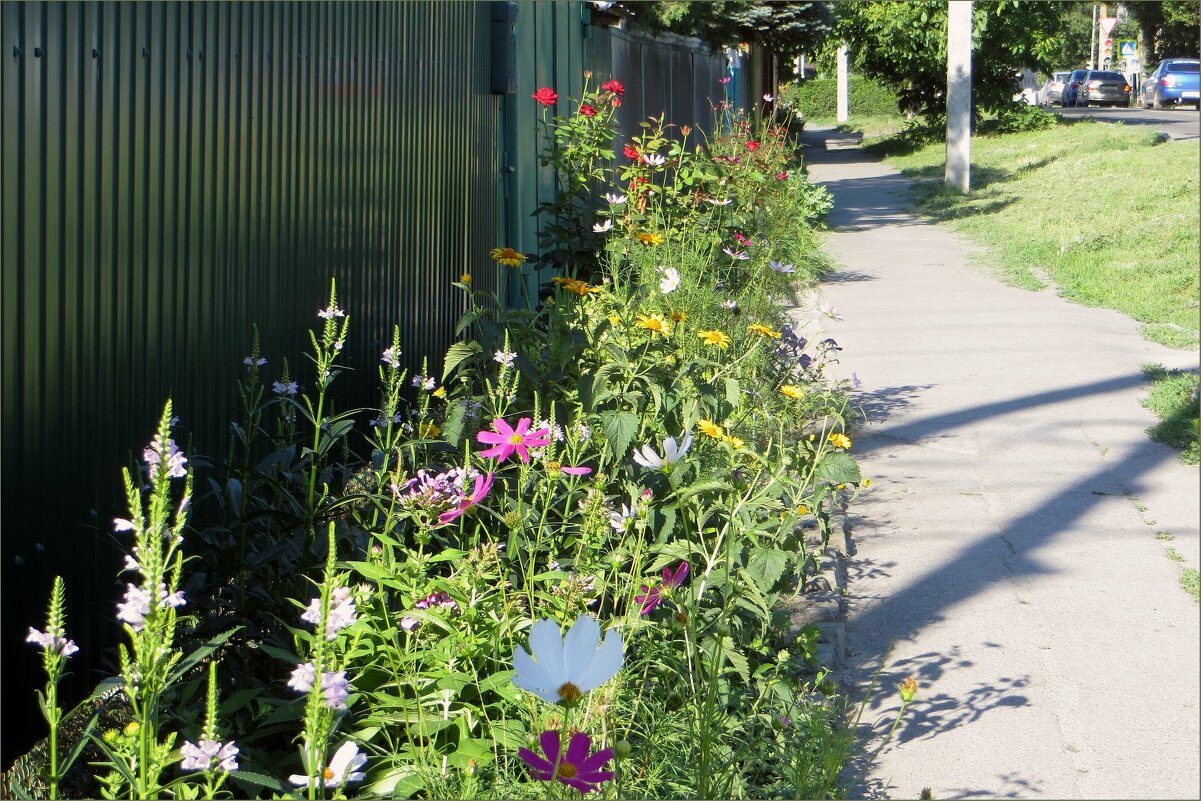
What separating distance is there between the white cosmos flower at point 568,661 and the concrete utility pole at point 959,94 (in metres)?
17.8

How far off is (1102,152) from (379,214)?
795 inches

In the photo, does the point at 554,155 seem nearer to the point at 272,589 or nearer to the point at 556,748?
the point at 272,589

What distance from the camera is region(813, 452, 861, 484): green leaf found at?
11.1ft

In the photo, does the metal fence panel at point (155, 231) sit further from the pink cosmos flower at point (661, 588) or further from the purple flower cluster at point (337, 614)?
the pink cosmos flower at point (661, 588)

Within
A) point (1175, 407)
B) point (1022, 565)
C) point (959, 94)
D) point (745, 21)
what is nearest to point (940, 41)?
point (959, 94)

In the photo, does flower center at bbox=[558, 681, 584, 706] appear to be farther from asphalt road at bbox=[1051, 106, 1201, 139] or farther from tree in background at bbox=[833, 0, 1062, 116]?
tree in background at bbox=[833, 0, 1062, 116]

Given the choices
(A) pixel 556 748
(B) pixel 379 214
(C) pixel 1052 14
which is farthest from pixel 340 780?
(C) pixel 1052 14

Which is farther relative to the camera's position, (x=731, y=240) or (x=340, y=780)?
(x=731, y=240)

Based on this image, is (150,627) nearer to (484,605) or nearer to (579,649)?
(579,649)

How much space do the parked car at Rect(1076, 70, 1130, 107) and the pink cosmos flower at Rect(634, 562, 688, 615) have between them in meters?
50.3

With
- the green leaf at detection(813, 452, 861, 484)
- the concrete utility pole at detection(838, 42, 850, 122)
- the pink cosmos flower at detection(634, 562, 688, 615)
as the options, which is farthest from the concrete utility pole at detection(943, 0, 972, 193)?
the concrete utility pole at detection(838, 42, 850, 122)

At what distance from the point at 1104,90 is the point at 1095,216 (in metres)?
37.6

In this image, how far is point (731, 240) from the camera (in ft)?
23.7

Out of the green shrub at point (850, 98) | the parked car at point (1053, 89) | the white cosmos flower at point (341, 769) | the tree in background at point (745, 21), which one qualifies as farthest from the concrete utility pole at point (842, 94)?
the white cosmos flower at point (341, 769)
